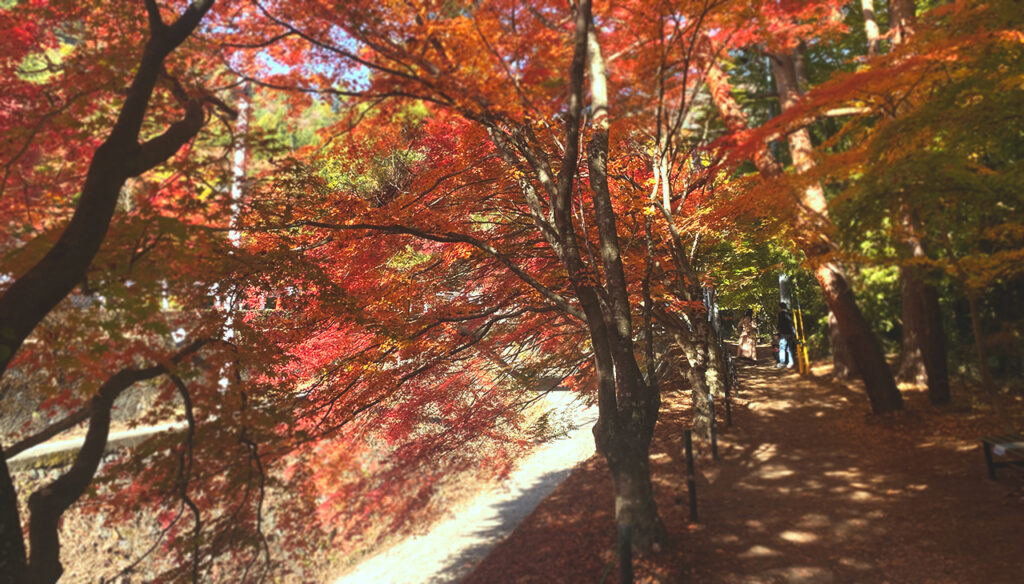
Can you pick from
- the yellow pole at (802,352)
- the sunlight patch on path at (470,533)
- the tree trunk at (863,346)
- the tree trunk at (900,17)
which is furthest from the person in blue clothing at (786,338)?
the tree trunk at (900,17)

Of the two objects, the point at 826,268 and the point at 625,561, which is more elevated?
the point at 826,268

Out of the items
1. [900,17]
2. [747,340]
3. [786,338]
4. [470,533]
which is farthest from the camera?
[747,340]

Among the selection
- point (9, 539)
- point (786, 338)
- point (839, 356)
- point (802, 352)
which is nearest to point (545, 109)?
point (9, 539)

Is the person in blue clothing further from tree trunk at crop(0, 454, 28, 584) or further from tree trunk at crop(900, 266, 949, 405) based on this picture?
tree trunk at crop(0, 454, 28, 584)

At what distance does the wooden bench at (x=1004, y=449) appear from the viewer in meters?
5.96

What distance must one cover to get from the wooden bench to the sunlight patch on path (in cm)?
Answer: 664

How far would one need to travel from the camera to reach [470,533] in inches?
408

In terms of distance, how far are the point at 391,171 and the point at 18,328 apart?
7109mm

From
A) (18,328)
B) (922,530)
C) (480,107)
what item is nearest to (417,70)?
(480,107)

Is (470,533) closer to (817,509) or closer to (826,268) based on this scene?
(817,509)

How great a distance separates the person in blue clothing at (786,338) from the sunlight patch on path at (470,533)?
269 inches

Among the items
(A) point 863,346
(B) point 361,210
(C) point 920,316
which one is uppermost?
(B) point 361,210

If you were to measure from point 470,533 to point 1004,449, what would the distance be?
7758 millimetres

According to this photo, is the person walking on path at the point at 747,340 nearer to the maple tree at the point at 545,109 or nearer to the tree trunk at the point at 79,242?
the maple tree at the point at 545,109
